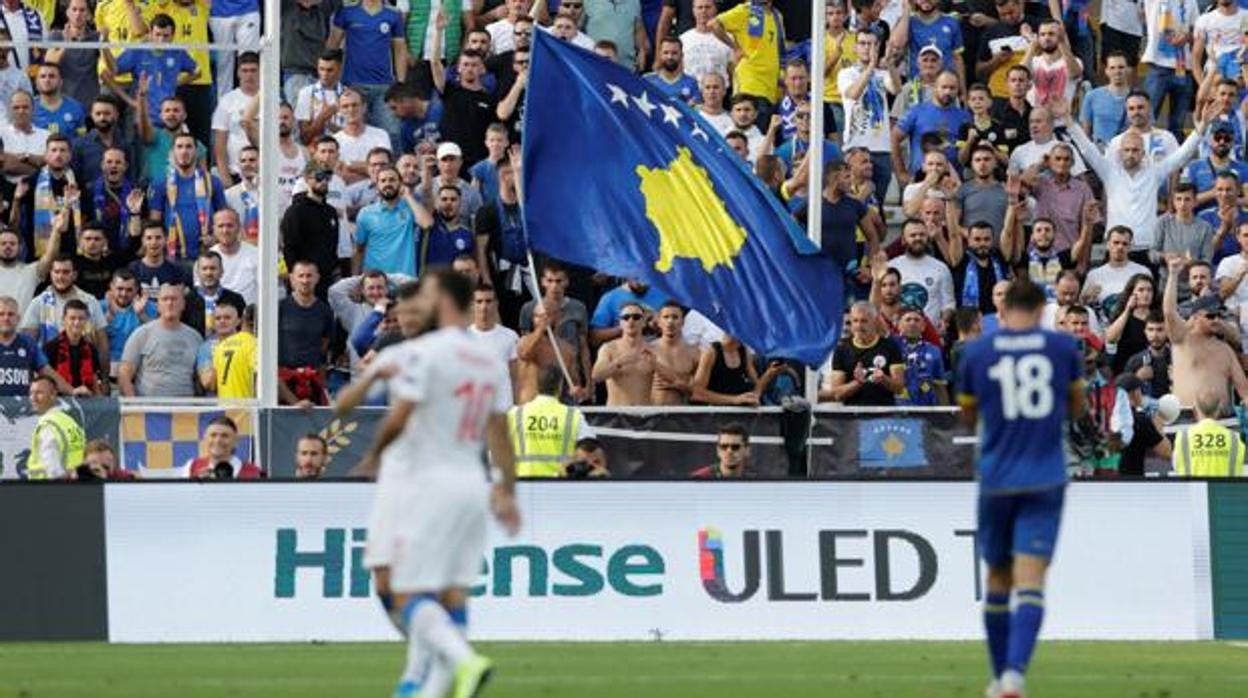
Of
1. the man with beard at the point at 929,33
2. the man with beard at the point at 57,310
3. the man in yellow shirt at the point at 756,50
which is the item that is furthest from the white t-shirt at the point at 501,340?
the man with beard at the point at 929,33

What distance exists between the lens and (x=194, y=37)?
27531 millimetres

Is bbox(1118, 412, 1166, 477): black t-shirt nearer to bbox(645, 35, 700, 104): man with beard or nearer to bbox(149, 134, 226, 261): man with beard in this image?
bbox(645, 35, 700, 104): man with beard

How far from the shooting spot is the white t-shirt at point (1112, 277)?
27.0 meters

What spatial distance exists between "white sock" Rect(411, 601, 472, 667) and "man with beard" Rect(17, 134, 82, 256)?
13017 mm

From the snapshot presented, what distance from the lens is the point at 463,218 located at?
2623cm

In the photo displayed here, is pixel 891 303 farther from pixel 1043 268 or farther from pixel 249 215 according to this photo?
pixel 249 215

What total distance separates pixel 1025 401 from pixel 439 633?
137 inches

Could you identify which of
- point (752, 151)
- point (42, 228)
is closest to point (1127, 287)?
point (752, 151)

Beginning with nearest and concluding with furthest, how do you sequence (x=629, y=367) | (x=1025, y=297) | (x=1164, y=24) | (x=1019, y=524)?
(x=1025, y=297) < (x=1019, y=524) < (x=629, y=367) < (x=1164, y=24)

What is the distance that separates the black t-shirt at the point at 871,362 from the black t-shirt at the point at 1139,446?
1.85 metres

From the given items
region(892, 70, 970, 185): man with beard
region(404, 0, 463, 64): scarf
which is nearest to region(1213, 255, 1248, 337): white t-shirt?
region(892, 70, 970, 185): man with beard

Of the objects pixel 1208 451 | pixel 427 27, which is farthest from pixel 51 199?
pixel 1208 451

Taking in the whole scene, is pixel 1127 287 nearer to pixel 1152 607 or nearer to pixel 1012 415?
pixel 1152 607

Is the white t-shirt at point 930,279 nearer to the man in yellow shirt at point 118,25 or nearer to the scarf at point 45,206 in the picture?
the man in yellow shirt at point 118,25
